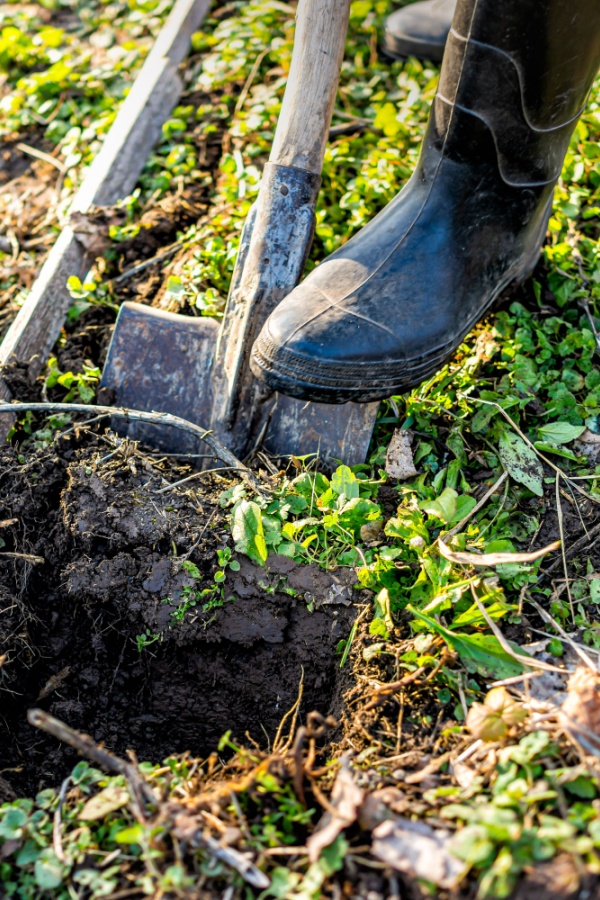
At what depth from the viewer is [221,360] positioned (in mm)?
2156

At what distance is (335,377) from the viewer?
74.0 inches

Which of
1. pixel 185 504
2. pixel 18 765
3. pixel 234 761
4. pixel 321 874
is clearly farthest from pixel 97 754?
pixel 185 504

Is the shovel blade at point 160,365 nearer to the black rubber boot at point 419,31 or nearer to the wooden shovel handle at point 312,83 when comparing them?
the wooden shovel handle at point 312,83

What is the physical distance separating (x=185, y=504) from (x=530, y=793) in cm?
111

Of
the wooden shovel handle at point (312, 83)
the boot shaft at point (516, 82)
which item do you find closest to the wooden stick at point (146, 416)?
the wooden shovel handle at point (312, 83)

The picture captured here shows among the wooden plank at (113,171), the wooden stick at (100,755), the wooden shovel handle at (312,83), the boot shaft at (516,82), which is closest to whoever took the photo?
the wooden stick at (100,755)

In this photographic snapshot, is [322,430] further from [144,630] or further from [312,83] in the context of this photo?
[312,83]

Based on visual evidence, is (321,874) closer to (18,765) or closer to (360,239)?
(18,765)

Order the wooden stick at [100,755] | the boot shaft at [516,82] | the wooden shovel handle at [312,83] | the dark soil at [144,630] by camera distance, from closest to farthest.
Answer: the wooden stick at [100,755], the boot shaft at [516,82], the dark soil at [144,630], the wooden shovel handle at [312,83]

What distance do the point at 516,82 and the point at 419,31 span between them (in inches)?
63.8

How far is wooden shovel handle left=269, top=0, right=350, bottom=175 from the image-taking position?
6.81ft

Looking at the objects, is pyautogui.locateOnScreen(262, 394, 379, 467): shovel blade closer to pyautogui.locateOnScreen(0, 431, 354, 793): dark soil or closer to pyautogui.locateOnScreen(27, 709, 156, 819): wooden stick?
pyautogui.locateOnScreen(0, 431, 354, 793): dark soil

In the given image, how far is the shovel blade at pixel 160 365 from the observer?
7.40 ft

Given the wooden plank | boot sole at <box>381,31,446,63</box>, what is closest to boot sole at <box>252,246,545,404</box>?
the wooden plank
